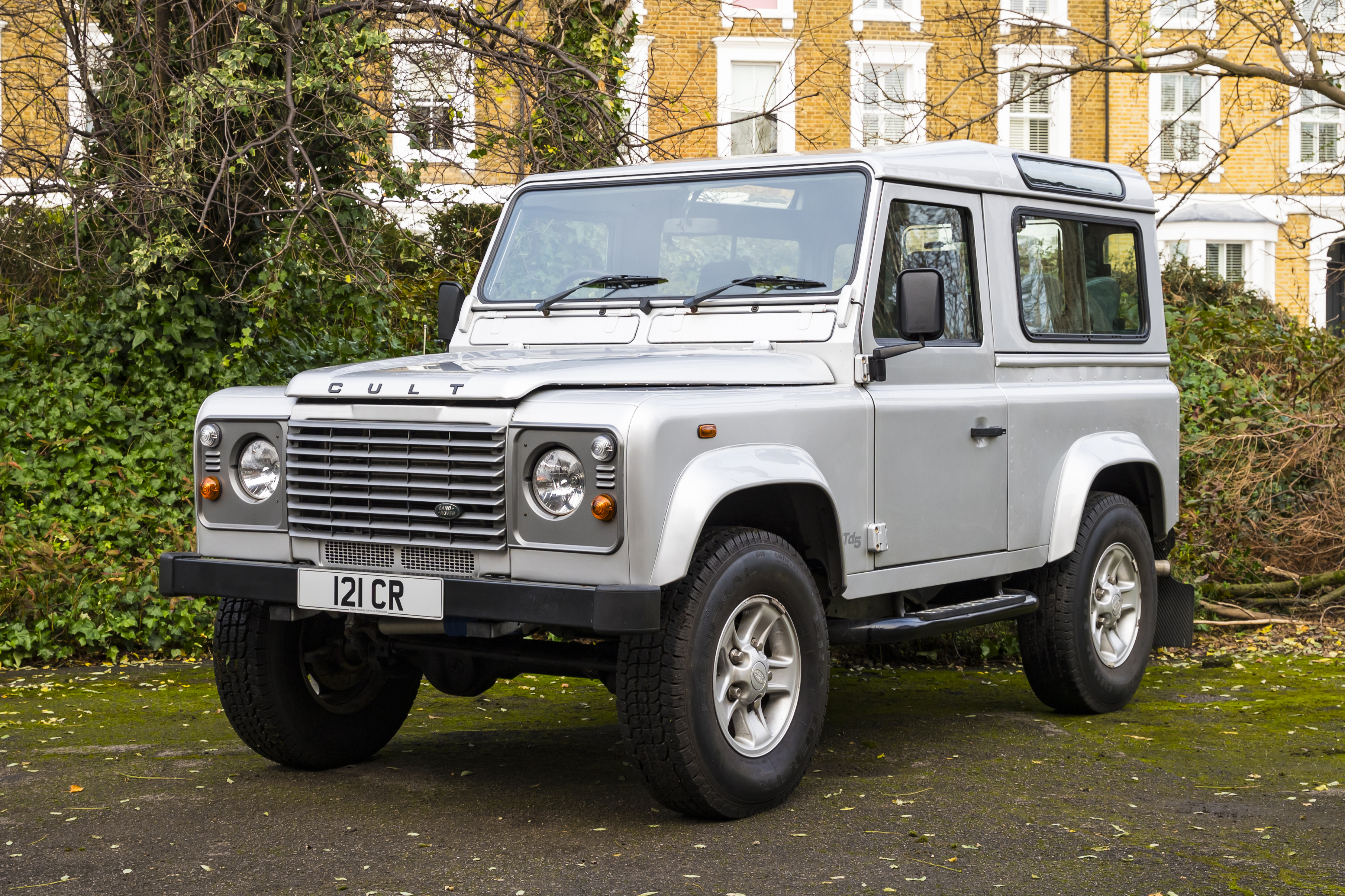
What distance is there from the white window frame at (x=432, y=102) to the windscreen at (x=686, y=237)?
101 inches

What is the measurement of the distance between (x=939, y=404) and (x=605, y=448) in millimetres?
1833

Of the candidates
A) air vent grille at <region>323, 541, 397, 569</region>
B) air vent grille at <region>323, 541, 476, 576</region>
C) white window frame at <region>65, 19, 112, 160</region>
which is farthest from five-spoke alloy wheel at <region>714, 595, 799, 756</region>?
white window frame at <region>65, 19, 112, 160</region>

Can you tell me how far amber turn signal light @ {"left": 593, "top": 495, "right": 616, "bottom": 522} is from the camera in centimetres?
448

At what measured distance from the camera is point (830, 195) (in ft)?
18.9

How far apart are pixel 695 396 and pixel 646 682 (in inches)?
35.5

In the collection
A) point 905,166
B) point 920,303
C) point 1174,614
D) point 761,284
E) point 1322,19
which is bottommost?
point 1174,614

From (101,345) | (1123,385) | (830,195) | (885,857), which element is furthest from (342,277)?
(885,857)

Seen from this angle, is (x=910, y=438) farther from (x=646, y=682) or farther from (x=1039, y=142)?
(x=1039, y=142)

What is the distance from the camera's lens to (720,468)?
4707 mm

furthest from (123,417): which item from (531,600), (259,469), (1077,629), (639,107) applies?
(1077,629)

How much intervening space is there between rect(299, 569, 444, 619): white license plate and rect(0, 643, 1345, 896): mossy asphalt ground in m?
0.72

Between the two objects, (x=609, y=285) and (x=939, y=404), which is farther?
(x=609, y=285)

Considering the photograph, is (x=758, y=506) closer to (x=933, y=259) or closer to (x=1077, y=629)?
(x=933, y=259)

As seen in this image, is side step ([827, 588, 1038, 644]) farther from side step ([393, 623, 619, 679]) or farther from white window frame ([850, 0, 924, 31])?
white window frame ([850, 0, 924, 31])
